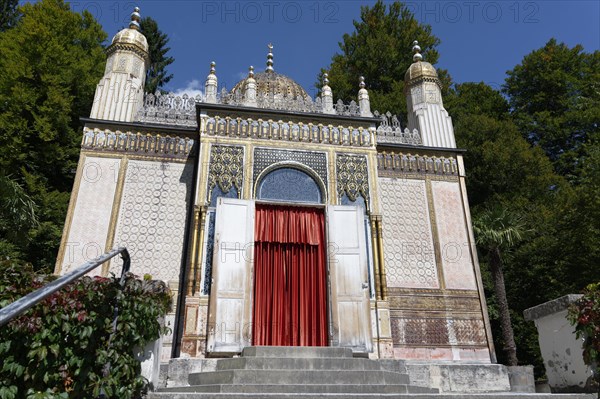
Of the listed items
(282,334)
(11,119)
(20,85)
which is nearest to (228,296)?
(282,334)

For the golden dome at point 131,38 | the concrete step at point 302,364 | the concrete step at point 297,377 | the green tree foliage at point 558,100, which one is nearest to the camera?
the concrete step at point 297,377

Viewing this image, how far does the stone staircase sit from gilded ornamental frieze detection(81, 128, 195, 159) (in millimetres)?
5161

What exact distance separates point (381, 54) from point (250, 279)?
62.6 feet

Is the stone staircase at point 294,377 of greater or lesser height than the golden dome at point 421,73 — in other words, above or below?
below

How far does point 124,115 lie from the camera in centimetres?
1102

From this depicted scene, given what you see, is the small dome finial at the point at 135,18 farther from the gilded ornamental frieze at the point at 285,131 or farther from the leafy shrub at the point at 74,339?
the leafy shrub at the point at 74,339

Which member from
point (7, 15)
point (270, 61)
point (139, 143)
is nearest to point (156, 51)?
point (7, 15)

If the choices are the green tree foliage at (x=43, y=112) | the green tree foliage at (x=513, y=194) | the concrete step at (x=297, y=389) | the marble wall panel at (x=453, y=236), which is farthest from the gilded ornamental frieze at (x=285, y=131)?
the green tree foliage at (x=513, y=194)

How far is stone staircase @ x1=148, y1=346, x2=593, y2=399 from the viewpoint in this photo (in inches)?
196

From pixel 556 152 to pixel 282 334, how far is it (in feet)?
71.5

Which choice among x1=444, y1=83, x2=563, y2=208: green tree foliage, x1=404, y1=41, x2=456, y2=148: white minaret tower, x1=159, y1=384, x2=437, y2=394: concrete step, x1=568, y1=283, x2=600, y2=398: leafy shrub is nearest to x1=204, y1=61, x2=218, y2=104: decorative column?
x1=404, y1=41, x2=456, y2=148: white minaret tower

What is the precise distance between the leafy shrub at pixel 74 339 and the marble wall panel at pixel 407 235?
672 cm

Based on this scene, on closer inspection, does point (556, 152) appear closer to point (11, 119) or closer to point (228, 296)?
point (228, 296)

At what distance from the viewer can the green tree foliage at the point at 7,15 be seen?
21.6m
